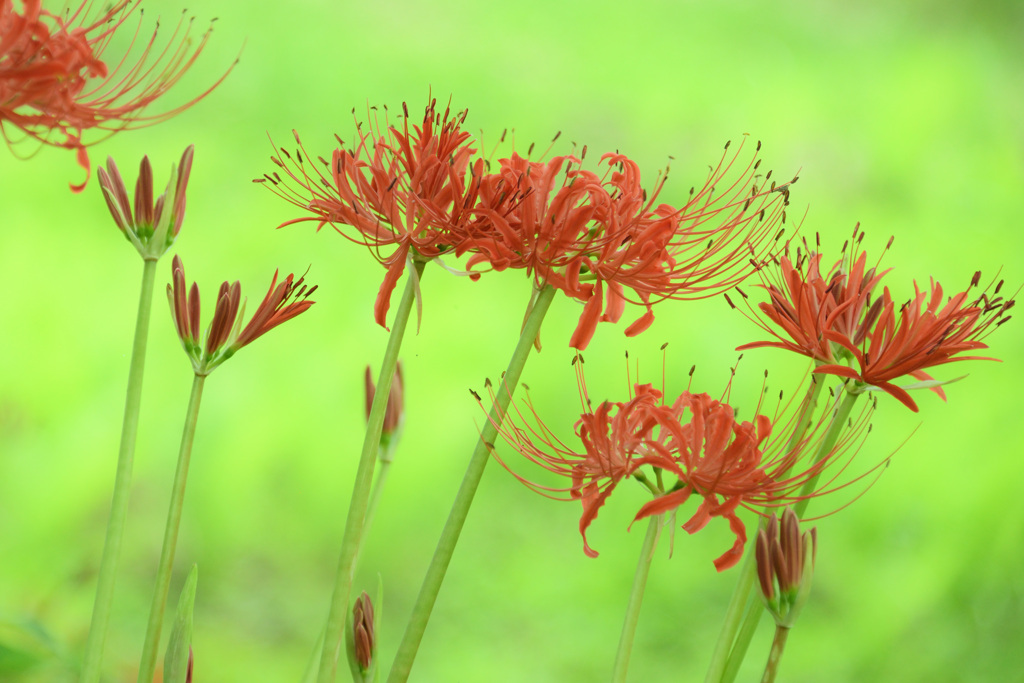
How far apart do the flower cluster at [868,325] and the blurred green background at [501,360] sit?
20.4 inches

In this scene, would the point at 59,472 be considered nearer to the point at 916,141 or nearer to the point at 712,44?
the point at 712,44

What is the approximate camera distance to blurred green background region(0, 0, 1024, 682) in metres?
0.92

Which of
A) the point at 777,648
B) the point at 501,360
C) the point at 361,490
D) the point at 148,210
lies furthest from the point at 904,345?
the point at 501,360

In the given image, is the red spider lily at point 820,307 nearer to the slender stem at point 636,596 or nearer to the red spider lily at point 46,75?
the slender stem at point 636,596

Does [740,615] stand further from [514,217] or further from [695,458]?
[514,217]

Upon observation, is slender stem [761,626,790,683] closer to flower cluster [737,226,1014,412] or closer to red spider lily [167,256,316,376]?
flower cluster [737,226,1014,412]

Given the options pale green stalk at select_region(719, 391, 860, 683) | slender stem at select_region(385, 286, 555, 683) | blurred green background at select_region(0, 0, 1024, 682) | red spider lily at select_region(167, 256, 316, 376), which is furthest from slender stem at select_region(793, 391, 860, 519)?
blurred green background at select_region(0, 0, 1024, 682)

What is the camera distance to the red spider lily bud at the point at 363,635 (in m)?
0.46

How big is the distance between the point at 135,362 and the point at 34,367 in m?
0.56

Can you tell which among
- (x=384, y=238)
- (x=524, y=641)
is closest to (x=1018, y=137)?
(x=524, y=641)

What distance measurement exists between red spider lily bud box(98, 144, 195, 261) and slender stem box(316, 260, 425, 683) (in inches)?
5.0

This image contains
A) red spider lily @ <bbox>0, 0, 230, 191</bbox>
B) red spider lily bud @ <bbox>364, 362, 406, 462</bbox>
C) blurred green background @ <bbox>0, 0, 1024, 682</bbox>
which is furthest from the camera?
blurred green background @ <bbox>0, 0, 1024, 682</bbox>

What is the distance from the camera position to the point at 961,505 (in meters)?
0.95

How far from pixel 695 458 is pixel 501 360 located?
589 millimetres
